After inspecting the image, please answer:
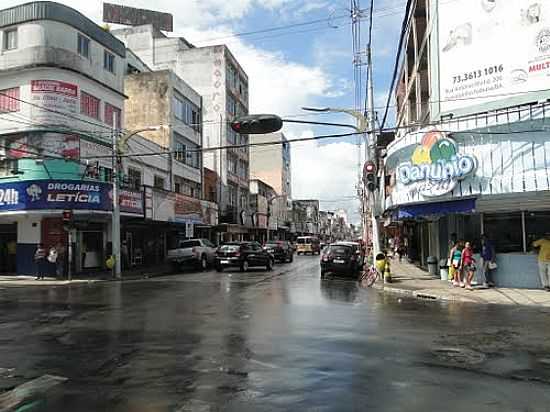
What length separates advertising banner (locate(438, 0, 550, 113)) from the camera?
17.7 m

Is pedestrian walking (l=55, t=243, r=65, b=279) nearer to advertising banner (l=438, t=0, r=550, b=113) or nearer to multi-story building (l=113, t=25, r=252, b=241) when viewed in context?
advertising banner (l=438, t=0, r=550, b=113)

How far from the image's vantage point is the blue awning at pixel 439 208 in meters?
18.8

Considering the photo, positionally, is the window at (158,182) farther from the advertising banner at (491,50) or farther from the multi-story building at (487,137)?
the advertising banner at (491,50)

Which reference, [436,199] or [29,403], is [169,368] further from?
[436,199]

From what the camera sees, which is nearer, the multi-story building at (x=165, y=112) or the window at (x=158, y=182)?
the window at (x=158, y=182)

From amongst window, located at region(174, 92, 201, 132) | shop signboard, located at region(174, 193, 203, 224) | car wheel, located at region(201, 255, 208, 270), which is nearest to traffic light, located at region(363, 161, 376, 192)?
car wheel, located at region(201, 255, 208, 270)

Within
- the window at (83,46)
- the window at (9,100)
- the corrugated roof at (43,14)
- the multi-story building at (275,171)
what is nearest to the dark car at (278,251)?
the window at (83,46)

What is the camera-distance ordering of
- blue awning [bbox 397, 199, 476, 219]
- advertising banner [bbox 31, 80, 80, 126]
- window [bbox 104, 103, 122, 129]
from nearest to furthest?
blue awning [bbox 397, 199, 476, 219]
advertising banner [bbox 31, 80, 80, 126]
window [bbox 104, 103, 122, 129]

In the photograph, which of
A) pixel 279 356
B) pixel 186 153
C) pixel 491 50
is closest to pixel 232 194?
pixel 186 153

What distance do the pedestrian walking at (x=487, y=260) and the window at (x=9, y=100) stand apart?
23.8 meters

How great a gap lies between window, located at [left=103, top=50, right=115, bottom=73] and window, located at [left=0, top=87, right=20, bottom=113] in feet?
19.1

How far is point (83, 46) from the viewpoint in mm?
30531

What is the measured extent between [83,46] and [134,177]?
8.87 m

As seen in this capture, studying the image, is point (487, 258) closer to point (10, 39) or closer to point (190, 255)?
point (190, 255)
